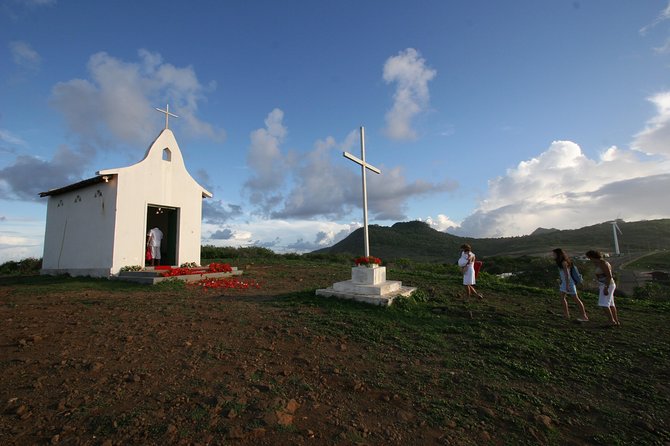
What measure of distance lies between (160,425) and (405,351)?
129 inches

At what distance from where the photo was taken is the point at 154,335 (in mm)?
5348

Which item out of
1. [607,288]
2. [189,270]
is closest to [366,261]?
[607,288]

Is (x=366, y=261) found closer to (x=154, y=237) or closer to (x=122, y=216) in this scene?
(x=122, y=216)

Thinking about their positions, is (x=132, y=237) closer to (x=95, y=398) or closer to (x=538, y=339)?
(x=95, y=398)

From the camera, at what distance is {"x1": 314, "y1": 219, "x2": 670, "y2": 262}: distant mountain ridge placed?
171ft

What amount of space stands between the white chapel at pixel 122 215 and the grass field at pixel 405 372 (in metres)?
3.98

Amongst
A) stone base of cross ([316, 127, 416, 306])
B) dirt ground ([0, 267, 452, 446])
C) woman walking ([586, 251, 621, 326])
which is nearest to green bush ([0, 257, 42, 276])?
dirt ground ([0, 267, 452, 446])

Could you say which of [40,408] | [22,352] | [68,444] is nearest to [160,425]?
[68,444]

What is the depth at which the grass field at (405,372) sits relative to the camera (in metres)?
3.01

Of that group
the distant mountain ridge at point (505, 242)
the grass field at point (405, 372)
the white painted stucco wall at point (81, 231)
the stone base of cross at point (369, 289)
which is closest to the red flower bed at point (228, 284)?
the grass field at point (405, 372)

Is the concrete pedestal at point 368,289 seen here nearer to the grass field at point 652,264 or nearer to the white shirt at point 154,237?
the white shirt at point 154,237

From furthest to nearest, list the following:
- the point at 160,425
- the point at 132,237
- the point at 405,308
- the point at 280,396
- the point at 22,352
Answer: the point at 132,237
the point at 405,308
the point at 22,352
the point at 280,396
the point at 160,425

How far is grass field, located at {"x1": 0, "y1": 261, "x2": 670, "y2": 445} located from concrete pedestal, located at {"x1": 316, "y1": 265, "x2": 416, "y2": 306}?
34 cm

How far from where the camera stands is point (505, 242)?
64250 mm
